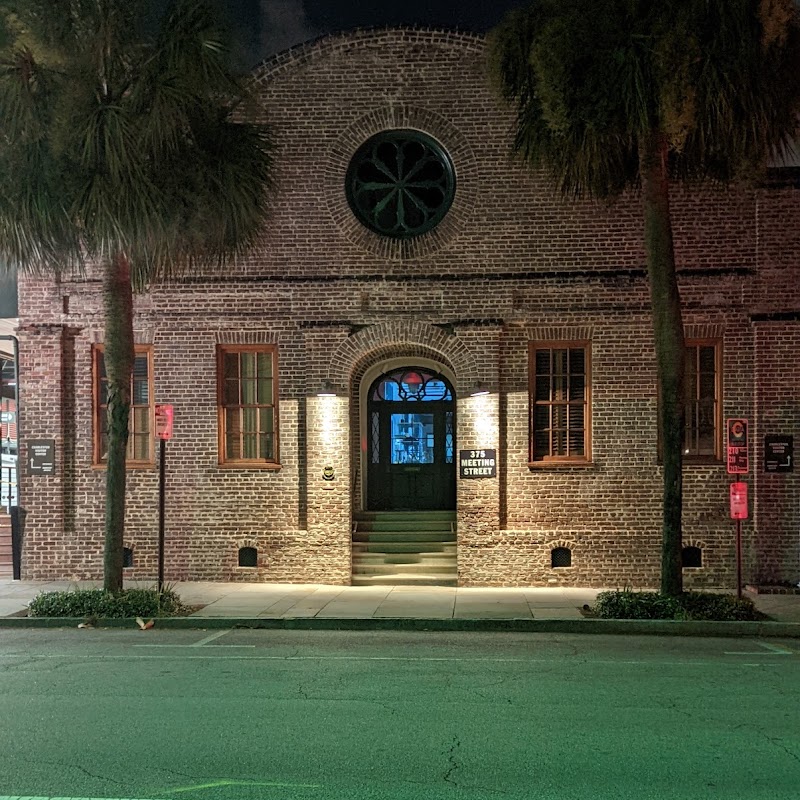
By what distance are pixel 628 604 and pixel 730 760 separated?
19.8ft

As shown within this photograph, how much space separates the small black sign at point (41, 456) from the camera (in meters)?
15.8

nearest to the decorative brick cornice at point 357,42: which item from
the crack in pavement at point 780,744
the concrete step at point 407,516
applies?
the concrete step at point 407,516

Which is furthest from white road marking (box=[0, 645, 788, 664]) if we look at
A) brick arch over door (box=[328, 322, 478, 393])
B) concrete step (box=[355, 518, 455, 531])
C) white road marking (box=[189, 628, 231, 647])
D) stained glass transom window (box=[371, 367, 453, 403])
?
stained glass transom window (box=[371, 367, 453, 403])

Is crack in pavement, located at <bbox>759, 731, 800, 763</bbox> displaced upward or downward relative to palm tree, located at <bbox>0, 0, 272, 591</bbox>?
downward

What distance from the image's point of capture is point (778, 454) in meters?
14.9

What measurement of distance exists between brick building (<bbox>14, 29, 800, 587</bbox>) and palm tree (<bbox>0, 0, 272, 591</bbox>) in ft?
12.2

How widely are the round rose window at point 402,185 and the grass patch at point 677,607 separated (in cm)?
691

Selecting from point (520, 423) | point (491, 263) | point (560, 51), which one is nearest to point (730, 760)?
point (560, 51)

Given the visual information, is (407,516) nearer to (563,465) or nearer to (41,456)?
(563,465)

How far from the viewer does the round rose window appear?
51.4ft

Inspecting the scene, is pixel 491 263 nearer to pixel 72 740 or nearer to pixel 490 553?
pixel 490 553

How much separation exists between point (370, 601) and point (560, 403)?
4.65 metres

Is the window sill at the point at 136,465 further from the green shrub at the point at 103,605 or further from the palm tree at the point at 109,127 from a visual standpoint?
the palm tree at the point at 109,127

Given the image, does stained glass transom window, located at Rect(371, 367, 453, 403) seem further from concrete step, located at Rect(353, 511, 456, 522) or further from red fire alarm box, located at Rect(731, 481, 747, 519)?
red fire alarm box, located at Rect(731, 481, 747, 519)
